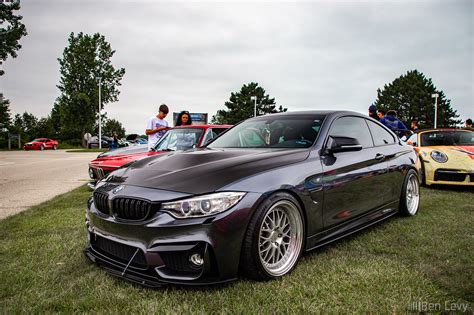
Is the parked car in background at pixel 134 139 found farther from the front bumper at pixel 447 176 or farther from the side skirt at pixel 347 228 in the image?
the front bumper at pixel 447 176

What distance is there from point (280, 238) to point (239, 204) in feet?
1.86

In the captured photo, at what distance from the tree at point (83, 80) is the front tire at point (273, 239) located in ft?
140

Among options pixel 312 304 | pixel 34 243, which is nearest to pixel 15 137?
pixel 34 243

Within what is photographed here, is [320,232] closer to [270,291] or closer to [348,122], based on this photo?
[270,291]

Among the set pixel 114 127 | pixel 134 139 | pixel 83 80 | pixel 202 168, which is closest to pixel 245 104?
pixel 83 80

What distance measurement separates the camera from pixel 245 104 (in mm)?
69375

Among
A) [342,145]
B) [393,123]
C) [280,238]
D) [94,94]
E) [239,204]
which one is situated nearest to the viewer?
[239,204]

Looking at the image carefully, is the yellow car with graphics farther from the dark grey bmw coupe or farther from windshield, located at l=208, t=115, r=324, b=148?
windshield, located at l=208, t=115, r=324, b=148

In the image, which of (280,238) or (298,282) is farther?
(280,238)

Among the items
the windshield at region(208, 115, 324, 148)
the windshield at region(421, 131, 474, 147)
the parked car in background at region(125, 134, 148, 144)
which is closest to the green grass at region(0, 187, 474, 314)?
the windshield at region(208, 115, 324, 148)

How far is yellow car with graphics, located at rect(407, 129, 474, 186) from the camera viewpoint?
676 centimetres

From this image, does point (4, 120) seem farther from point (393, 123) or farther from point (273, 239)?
point (273, 239)

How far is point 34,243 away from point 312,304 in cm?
300

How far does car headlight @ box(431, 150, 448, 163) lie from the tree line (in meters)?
11.9
